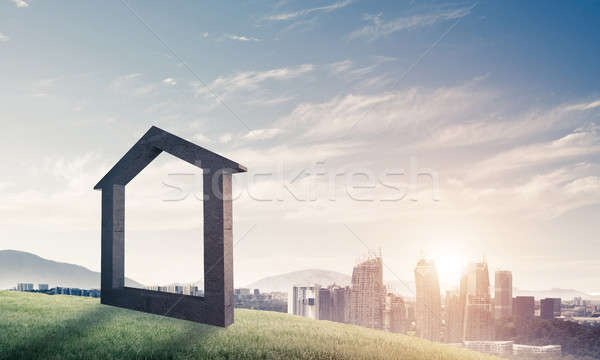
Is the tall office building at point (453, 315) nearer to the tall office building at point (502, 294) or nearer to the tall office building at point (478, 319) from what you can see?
the tall office building at point (478, 319)

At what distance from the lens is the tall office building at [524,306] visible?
235 ft

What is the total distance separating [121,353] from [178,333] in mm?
1969

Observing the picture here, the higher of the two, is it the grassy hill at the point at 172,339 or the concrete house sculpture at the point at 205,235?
the concrete house sculpture at the point at 205,235

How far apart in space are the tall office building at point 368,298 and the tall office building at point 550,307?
1163 inches

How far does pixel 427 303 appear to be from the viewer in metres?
66.7

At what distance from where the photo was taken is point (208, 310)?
40.5 feet

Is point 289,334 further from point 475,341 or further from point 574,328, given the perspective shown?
point 574,328

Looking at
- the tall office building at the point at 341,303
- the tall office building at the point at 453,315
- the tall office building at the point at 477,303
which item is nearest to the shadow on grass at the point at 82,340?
the tall office building at the point at 341,303

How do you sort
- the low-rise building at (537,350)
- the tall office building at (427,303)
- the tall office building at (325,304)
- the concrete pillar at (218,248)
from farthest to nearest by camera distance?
the tall office building at (325,304) → the tall office building at (427,303) → the low-rise building at (537,350) → the concrete pillar at (218,248)

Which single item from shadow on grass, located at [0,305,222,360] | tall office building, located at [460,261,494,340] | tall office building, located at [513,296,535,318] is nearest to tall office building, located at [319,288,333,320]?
tall office building, located at [460,261,494,340]

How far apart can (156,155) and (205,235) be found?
3806 mm

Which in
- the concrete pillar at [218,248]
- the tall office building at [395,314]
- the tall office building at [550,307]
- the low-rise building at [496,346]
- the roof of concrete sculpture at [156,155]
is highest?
the roof of concrete sculpture at [156,155]

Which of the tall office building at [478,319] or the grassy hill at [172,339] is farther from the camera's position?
the tall office building at [478,319]

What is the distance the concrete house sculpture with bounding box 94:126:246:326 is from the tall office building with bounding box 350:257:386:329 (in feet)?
163
